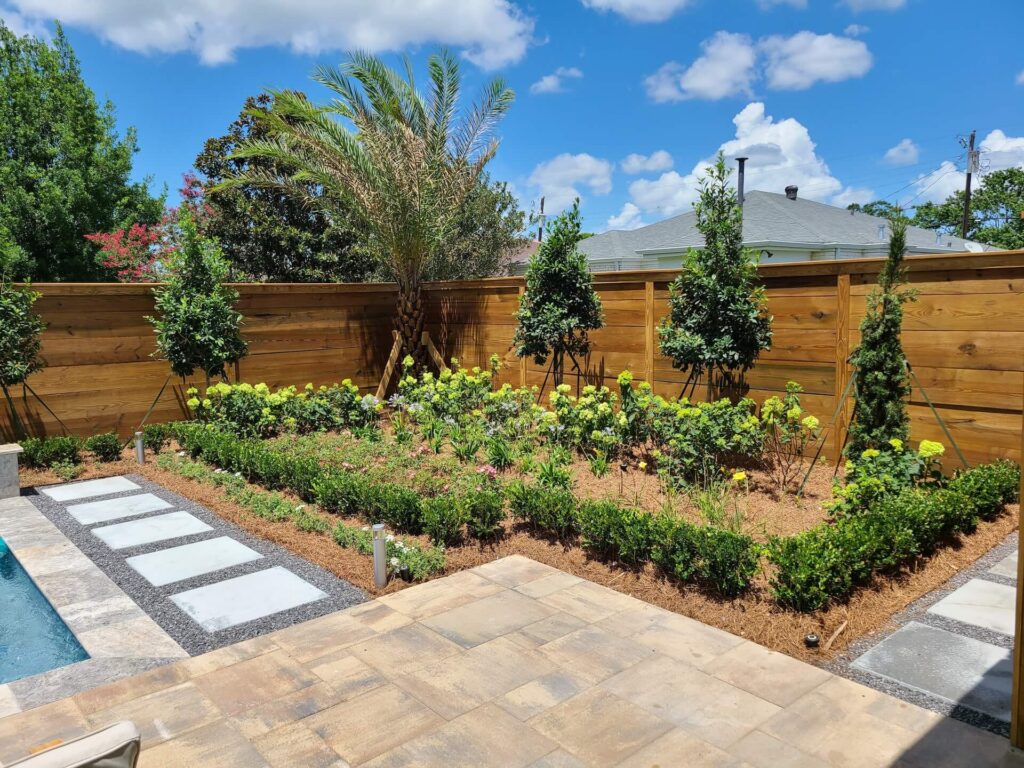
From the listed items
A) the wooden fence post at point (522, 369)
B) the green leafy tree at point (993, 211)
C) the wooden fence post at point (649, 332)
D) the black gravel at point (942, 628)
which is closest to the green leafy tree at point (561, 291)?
the wooden fence post at point (649, 332)

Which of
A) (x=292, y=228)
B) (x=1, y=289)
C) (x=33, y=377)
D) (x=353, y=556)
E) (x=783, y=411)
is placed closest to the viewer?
(x=353, y=556)

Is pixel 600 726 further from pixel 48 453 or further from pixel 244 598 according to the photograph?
pixel 48 453

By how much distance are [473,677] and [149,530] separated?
347 cm

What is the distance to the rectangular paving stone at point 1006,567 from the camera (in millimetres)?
3955

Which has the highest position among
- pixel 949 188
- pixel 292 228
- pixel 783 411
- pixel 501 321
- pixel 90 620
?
pixel 949 188

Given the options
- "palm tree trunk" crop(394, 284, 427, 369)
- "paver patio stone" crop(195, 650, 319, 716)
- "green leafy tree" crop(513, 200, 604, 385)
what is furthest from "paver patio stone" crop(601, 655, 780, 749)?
"palm tree trunk" crop(394, 284, 427, 369)

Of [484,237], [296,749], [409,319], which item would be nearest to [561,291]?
[409,319]

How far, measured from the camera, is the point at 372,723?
261 cm

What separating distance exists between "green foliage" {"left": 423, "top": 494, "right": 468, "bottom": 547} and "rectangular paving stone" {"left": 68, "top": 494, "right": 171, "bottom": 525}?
2613 millimetres

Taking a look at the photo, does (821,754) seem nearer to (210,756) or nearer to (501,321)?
(210,756)

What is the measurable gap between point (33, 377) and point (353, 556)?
4.99 metres

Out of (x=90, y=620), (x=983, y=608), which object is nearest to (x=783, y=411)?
(x=983, y=608)

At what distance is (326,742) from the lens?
8.16 feet

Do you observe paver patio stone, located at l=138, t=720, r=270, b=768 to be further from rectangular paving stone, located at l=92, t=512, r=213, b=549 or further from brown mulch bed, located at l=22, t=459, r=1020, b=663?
rectangular paving stone, located at l=92, t=512, r=213, b=549
